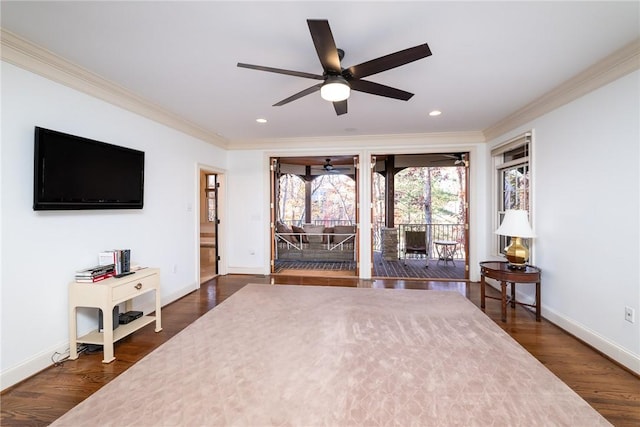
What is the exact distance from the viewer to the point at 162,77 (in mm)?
2666

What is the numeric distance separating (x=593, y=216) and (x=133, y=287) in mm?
4411

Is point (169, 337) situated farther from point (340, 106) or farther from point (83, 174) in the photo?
point (340, 106)

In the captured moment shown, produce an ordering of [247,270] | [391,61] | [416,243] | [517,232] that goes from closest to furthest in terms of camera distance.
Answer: [391,61], [517,232], [247,270], [416,243]

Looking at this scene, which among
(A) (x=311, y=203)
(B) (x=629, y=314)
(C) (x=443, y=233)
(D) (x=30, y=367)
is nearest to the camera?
(D) (x=30, y=367)

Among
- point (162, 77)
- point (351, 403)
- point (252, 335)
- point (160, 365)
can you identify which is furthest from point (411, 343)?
point (162, 77)

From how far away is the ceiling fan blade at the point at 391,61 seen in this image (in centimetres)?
172

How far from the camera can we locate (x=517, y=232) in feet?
10.5

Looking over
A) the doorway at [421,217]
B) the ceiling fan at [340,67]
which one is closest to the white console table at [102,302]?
the ceiling fan at [340,67]

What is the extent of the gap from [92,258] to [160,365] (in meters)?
1.29

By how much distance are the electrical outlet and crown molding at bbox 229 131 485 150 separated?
3.23m

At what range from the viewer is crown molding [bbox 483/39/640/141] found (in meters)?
2.19

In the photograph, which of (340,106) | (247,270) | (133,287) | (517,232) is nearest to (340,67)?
(340,106)

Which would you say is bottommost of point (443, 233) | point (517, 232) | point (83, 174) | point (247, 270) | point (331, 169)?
point (247, 270)

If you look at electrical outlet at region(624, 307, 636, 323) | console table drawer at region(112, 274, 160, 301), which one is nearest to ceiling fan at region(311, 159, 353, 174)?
console table drawer at region(112, 274, 160, 301)
